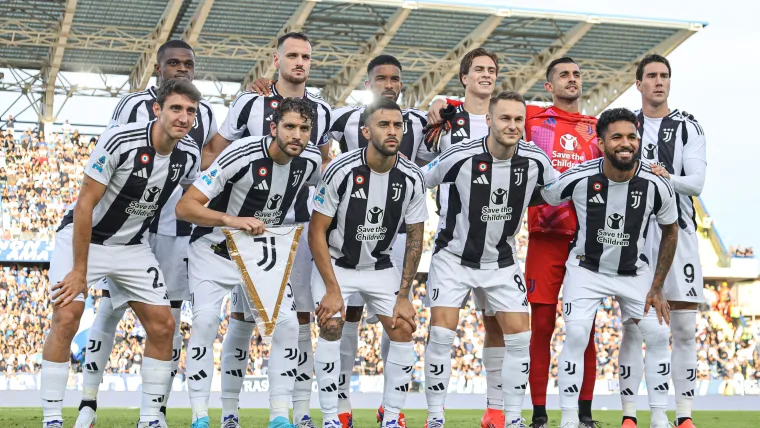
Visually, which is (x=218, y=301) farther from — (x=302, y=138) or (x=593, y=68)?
(x=593, y=68)

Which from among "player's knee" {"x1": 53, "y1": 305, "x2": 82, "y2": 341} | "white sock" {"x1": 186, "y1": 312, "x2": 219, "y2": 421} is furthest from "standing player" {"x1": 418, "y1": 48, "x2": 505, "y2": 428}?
"player's knee" {"x1": 53, "y1": 305, "x2": 82, "y2": 341}

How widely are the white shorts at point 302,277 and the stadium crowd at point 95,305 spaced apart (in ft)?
37.9

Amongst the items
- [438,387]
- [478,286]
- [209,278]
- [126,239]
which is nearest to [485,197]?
[478,286]

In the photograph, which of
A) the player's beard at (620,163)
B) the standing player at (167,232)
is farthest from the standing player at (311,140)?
the player's beard at (620,163)

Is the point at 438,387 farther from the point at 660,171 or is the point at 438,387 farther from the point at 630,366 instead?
the point at 660,171

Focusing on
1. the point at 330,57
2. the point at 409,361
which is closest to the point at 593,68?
the point at 330,57

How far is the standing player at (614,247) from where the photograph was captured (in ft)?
21.0

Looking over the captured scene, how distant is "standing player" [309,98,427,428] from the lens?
6.23m

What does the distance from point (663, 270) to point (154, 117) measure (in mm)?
4030

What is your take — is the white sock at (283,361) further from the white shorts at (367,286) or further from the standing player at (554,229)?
the standing player at (554,229)

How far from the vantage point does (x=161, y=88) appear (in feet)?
20.0

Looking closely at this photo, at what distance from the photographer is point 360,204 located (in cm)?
638

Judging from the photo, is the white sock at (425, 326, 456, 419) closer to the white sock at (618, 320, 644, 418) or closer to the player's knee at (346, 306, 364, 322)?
the player's knee at (346, 306, 364, 322)

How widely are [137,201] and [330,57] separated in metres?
19.6
